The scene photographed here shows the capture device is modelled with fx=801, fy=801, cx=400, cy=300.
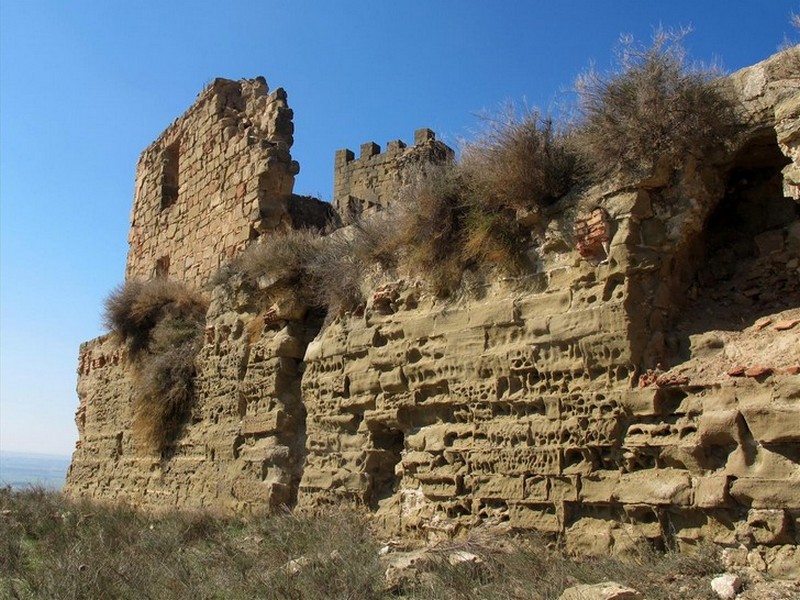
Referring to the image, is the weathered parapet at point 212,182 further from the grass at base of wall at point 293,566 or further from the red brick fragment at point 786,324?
the red brick fragment at point 786,324

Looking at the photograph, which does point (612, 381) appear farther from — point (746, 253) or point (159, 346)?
point (159, 346)

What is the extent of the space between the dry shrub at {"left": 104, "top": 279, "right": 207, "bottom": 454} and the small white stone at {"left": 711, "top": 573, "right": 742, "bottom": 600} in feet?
24.0

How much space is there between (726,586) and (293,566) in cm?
295

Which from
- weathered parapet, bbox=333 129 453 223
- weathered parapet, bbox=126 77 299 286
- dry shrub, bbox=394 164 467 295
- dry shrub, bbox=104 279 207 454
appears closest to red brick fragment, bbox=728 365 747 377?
dry shrub, bbox=394 164 467 295

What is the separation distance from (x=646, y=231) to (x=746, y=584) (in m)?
2.44

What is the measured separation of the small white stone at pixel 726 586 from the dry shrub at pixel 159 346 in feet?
24.0

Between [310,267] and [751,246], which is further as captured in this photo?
[310,267]

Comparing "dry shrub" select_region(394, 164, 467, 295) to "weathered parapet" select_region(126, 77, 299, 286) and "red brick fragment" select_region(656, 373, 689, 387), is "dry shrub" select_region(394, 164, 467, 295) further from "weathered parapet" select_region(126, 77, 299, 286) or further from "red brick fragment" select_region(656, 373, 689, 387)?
"weathered parapet" select_region(126, 77, 299, 286)

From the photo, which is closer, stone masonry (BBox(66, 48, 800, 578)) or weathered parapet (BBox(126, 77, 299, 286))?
stone masonry (BBox(66, 48, 800, 578))

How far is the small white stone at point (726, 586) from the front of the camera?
420cm

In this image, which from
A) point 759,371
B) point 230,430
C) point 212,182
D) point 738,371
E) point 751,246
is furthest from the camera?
point 212,182

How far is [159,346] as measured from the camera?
35.6 ft

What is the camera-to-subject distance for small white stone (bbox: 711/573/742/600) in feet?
13.8

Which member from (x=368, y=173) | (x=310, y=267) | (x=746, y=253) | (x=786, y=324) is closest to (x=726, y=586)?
(x=786, y=324)
